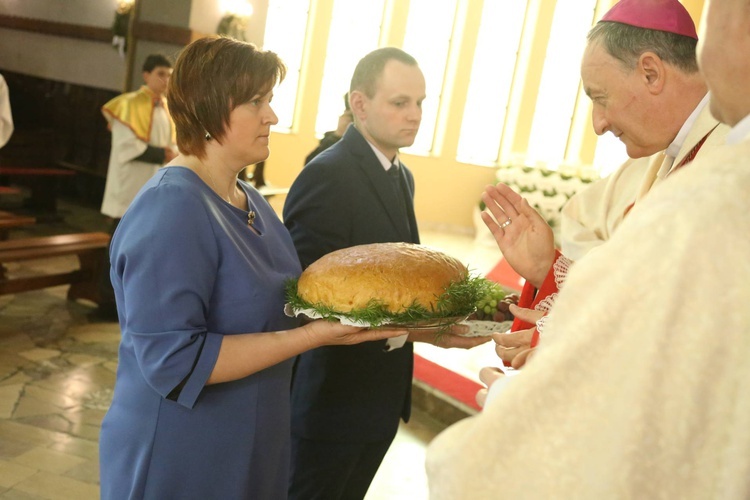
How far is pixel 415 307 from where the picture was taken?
2.08 m

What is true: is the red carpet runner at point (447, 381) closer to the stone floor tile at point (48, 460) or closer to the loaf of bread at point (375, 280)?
the stone floor tile at point (48, 460)

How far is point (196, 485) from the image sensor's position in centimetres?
208

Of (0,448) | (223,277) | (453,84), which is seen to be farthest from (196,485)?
(453,84)

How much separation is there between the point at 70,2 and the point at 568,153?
11910 millimetres

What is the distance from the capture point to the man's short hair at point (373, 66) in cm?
319

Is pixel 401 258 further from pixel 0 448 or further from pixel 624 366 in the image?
pixel 0 448

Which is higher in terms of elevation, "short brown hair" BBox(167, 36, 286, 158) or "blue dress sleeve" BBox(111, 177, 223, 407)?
"short brown hair" BBox(167, 36, 286, 158)

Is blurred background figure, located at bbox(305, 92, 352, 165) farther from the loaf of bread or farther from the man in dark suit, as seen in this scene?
the loaf of bread

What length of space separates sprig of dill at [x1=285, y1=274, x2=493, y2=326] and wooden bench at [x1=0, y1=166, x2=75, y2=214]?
5444 millimetres

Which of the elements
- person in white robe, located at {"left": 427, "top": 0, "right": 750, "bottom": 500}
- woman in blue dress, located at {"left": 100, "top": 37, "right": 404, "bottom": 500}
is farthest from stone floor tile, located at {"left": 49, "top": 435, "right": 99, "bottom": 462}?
person in white robe, located at {"left": 427, "top": 0, "right": 750, "bottom": 500}

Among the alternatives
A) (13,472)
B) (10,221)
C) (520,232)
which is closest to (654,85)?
(520,232)

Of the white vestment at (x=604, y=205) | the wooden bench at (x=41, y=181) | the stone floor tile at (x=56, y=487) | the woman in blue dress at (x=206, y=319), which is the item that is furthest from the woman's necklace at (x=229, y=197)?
the wooden bench at (x=41, y=181)

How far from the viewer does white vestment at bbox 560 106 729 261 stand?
2271mm

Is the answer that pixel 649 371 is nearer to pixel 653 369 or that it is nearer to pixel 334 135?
pixel 653 369
